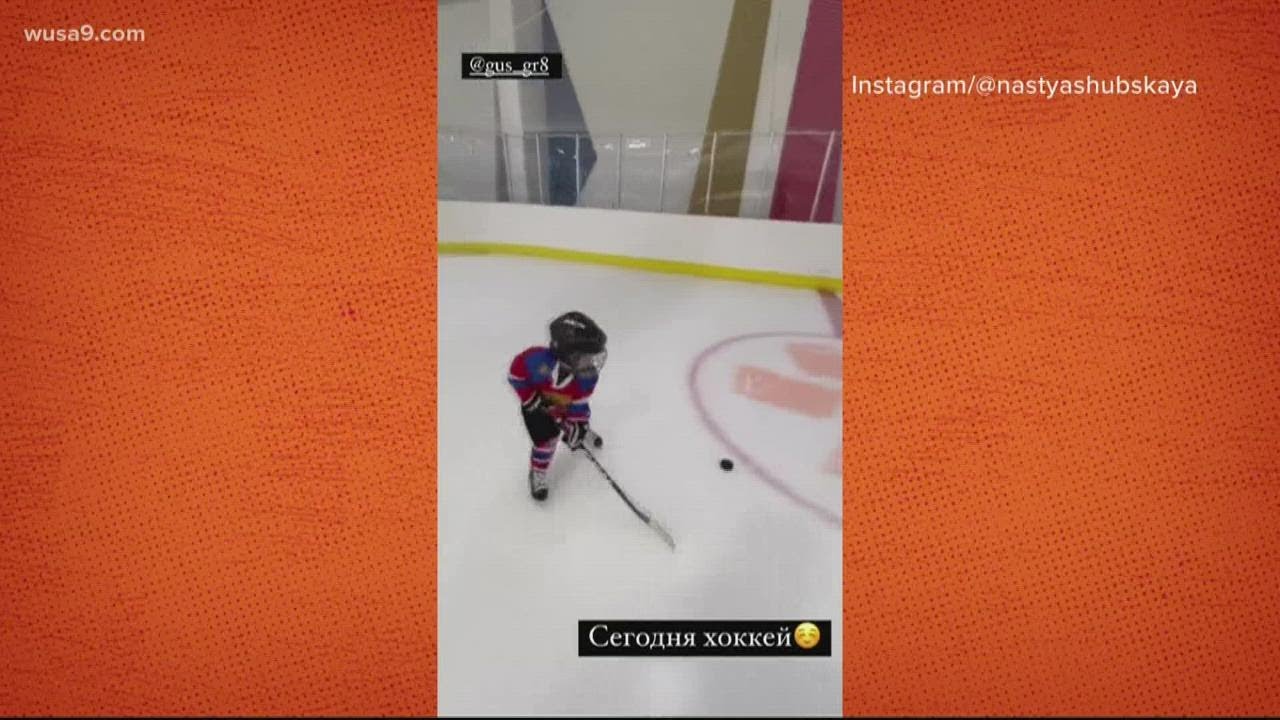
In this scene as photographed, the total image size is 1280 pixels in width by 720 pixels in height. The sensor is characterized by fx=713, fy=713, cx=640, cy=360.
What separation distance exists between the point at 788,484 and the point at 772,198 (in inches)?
51.9

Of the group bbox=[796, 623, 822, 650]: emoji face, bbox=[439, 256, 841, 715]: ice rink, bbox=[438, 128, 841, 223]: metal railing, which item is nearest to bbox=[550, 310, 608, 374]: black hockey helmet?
bbox=[439, 256, 841, 715]: ice rink

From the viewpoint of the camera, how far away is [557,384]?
124 cm

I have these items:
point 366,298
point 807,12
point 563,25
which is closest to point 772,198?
point 807,12

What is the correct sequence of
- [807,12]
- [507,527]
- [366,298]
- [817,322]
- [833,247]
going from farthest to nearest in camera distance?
[817,322], [833,247], [807,12], [507,527], [366,298]

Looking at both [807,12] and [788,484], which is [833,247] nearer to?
[807,12]

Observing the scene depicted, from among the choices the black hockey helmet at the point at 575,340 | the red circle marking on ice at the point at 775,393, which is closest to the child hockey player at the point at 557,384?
the black hockey helmet at the point at 575,340

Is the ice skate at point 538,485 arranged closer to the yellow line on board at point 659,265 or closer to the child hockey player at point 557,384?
the child hockey player at point 557,384

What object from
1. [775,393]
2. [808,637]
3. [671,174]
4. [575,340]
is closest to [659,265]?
[671,174]

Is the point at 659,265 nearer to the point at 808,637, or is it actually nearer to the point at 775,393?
the point at 775,393

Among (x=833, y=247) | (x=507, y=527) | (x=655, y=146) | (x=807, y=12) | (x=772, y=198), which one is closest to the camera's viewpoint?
(x=507, y=527)

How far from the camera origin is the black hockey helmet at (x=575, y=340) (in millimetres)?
1131

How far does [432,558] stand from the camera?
2.60 feet

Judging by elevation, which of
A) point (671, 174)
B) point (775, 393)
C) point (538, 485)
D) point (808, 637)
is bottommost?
point (808, 637)

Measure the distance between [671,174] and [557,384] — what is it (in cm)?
120
